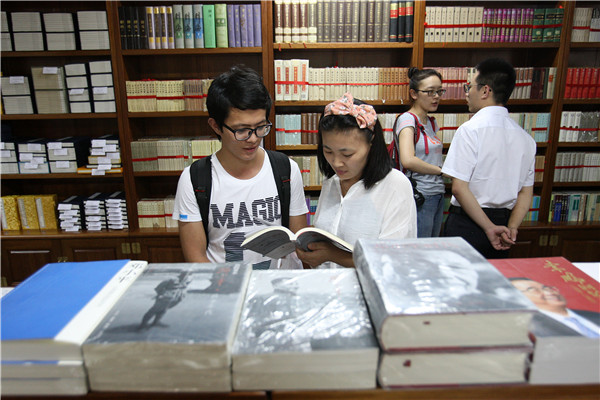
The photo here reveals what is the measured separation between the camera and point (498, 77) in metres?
2.06

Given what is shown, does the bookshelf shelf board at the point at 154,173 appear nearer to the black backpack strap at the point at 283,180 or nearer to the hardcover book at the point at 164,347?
the black backpack strap at the point at 283,180

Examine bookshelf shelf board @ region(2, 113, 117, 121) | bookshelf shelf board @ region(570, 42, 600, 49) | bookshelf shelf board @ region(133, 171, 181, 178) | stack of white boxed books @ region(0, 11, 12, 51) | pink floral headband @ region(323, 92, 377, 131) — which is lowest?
bookshelf shelf board @ region(133, 171, 181, 178)

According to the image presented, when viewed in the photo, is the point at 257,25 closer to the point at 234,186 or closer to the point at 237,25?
the point at 237,25

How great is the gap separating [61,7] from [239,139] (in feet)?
8.81

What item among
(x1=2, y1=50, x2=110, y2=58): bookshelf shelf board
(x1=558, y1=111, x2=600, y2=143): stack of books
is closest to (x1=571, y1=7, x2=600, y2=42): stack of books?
(x1=558, y1=111, x2=600, y2=143): stack of books

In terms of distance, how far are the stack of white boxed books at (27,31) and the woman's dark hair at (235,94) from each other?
225 centimetres

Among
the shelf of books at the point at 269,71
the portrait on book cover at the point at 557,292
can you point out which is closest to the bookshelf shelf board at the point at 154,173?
the shelf of books at the point at 269,71

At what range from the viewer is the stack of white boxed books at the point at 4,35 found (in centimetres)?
285

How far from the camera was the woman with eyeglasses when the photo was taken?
102 inches

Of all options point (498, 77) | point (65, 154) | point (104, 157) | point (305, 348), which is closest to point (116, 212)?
point (104, 157)

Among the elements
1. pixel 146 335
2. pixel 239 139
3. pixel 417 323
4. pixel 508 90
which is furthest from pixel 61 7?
pixel 417 323

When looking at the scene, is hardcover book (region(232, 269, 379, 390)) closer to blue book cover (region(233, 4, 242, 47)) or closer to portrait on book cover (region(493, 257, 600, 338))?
portrait on book cover (region(493, 257, 600, 338))

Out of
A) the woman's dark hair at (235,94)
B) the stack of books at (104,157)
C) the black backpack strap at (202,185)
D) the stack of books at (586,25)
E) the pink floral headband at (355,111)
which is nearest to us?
the pink floral headband at (355,111)

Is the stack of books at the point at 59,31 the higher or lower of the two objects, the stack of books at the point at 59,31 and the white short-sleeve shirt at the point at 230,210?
the higher
